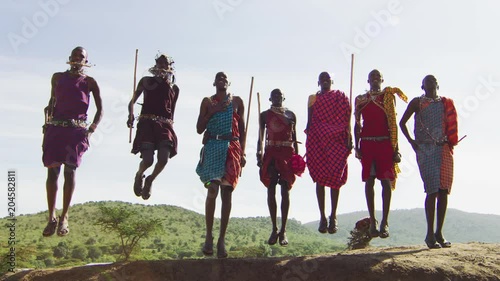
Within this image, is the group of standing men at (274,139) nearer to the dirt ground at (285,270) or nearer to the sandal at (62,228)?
the sandal at (62,228)

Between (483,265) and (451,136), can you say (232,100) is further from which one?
(483,265)

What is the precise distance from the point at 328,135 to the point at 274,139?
877 millimetres

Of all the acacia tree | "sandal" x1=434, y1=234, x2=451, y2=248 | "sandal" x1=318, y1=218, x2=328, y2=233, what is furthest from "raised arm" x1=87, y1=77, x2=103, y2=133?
the acacia tree

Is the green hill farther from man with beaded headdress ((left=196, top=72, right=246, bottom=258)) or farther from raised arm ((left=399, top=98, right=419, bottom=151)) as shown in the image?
raised arm ((left=399, top=98, right=419, bottom=151))

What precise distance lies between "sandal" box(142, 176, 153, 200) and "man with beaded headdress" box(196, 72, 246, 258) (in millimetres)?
746

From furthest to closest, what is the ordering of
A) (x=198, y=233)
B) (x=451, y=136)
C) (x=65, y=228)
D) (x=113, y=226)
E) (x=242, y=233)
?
(x=242, y=233)
(x=198, y=233)
(x=113, y=226)
(x=451, y=136)
(x=65, y=228)

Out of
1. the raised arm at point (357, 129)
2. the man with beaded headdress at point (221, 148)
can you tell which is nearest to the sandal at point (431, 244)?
the raised arm at point (357, 129)

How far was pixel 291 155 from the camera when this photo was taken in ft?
30.2

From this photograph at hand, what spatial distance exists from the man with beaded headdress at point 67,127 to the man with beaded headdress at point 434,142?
196 inches

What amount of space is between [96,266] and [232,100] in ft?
10.2

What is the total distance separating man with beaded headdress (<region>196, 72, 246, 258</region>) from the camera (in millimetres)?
8086

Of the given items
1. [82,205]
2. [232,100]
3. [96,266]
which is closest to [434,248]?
[232,100]

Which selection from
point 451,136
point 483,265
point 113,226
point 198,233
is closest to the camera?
Result: point 483,265

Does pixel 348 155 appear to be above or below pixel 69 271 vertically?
above
